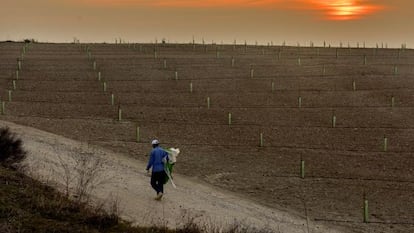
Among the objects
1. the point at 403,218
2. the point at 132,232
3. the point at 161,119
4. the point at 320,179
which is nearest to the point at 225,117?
the point at 161,119

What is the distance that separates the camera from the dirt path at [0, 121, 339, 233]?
16969 millimetres

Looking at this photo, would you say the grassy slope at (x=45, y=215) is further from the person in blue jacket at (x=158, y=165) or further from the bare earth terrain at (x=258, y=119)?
the bare earth terrain at (x=258, y=119)

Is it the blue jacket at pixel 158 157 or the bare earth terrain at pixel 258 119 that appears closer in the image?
the blue jacket at pixel 158 157

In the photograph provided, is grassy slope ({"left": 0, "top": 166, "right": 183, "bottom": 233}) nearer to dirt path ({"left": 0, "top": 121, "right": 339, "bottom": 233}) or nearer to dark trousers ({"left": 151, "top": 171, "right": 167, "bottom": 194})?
dirt path ({"left": 0, "top": 121, "right": 339, "bottom": 233})

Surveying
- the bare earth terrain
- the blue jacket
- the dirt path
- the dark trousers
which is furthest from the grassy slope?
the bare earth terrain

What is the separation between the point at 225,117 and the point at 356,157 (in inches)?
455

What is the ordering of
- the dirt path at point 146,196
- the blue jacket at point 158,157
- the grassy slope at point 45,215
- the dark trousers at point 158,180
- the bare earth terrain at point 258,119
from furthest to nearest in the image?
the bare earth terrain at point 258,119, the dark trousers at point 158,180, the blue jacket at point 158,157, the dirt path at point 146,196, the grassy slope at point 45,215

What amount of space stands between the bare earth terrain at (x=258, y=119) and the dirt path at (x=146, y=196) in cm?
87

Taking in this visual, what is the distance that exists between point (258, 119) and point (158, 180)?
73.8 ft

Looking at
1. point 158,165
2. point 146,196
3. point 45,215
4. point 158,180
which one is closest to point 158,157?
point 158,165

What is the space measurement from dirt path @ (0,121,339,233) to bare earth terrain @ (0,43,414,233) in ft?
2.87

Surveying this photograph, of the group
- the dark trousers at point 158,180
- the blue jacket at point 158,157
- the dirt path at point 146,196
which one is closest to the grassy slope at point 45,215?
the dirt path at point 146,196

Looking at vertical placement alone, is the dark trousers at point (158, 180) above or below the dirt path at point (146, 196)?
above

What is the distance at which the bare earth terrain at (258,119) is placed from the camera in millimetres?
25438
